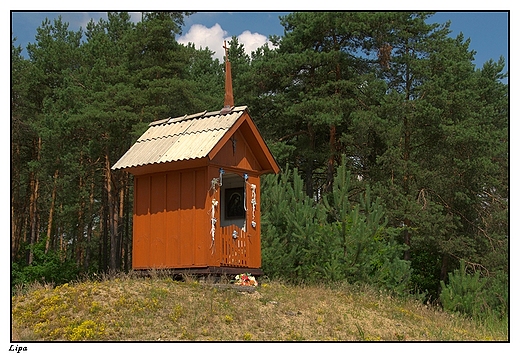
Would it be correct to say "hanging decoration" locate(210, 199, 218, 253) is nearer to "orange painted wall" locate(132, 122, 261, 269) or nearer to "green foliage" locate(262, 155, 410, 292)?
"orange painted wall" locate(132, 122, 261, 269)

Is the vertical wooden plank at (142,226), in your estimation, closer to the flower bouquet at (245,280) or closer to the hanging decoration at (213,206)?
the hanging decoration at (213,206)

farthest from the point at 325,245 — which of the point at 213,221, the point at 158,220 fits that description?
the point at 158,220

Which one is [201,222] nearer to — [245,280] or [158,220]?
[158,220]

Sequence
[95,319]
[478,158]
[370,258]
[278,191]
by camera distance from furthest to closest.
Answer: [478,158] < [278,191] < [370,258] < [95,319]

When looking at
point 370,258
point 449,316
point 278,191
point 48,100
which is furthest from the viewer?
point 48,100

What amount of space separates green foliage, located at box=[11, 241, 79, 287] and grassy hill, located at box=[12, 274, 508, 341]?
18.2 m

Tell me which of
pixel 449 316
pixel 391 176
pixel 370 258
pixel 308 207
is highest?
pixel 391 176

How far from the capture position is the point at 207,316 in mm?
11398

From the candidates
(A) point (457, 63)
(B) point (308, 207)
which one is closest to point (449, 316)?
(B) point (308, 207)

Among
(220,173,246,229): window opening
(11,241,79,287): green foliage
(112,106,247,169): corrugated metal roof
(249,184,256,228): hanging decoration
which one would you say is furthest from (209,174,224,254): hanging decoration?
(11,241,79,287): green foliage

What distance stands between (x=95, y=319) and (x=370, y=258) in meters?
8.43

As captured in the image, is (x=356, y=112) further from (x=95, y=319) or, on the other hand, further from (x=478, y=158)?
(x=95, y=319)

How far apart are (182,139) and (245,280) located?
3611 mm

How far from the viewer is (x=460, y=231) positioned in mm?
27594
